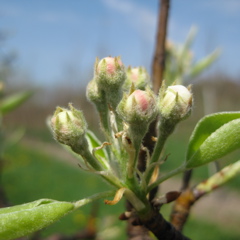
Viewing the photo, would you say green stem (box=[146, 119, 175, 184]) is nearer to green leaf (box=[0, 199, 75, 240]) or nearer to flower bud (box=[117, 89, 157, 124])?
flower bud (box=[117, 89, 157, 124])

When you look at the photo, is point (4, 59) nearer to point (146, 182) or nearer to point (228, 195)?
point (228, 195)

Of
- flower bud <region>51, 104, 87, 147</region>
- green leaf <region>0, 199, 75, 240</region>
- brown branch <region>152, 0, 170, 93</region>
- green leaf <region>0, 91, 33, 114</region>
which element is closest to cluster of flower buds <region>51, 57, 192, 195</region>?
flower bud <region>51, 104, 87, 147</region>

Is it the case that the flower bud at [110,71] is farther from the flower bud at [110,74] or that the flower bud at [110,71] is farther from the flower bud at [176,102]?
the flower bud at [176,102]

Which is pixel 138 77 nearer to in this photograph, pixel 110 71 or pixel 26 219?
pixel 110 71

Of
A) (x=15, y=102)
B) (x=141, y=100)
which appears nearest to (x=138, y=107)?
(x=141, y=100)

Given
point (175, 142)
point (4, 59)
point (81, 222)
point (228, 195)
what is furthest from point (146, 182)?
point (175, 142)

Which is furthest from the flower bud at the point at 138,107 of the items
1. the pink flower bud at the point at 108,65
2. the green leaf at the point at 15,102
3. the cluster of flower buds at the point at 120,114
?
the green leaf at the point at 15,102
